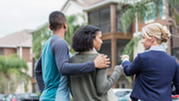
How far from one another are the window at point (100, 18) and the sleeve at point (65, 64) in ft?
80.8

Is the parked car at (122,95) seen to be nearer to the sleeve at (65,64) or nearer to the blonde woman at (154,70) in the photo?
the blonde woman at (154,70)

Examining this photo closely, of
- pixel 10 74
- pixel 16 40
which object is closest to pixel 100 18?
pixel 10 74

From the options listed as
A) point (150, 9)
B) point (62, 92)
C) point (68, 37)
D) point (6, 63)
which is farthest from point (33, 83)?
point (62, 92)

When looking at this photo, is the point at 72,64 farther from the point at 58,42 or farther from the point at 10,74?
the point at 10,74

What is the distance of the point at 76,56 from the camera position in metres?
3.14

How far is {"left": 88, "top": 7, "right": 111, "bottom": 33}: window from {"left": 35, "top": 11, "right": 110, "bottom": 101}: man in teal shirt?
24.4m

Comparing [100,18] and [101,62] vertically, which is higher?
[100,18]

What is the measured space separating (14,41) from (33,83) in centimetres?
922

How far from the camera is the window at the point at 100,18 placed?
91.9 ft

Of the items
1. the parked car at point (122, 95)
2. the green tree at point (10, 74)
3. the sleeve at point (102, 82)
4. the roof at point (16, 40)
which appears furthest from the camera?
the roof at point (16, 40)

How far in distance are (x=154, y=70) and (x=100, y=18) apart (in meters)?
25.8

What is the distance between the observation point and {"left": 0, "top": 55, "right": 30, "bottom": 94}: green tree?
117ft

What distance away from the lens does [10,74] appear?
118 ft

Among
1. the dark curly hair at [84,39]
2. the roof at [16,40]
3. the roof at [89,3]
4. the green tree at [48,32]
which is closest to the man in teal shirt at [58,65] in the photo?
the dark curly hair at [84,39]
